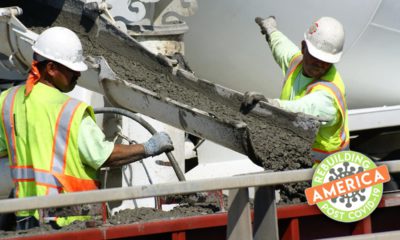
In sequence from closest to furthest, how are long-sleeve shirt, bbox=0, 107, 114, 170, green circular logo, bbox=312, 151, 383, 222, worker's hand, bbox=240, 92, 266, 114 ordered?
green circular logo, bbox=312, 151, 383, 222, long-sleeve shirt, bbox=0, 107, 114, 170, worker's hand, bbox=240, 92, 266, 114

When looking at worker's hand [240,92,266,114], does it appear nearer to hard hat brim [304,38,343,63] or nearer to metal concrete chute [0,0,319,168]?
metal concrete chute [0,0,319,168]

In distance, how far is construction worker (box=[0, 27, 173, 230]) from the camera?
10.5ft

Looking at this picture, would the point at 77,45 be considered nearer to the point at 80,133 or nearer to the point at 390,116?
the point at 80,133

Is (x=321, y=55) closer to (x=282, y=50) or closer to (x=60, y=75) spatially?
(x=282, y=50)

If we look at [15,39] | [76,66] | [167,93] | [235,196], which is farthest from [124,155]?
[15,39]

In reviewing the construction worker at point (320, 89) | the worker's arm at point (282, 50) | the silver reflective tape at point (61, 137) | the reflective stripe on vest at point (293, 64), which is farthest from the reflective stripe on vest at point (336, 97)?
the silver reflective tape at point (61, 137)

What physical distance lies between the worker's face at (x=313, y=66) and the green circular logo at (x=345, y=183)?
3.63 ft

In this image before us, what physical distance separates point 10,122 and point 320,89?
1283mm

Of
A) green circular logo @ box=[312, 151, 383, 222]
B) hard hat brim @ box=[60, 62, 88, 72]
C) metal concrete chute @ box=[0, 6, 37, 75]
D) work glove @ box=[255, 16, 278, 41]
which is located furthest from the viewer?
work glove @ box=[255, 16, 278, 41]

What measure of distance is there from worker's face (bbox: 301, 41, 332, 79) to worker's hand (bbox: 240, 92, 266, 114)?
0.34 metres

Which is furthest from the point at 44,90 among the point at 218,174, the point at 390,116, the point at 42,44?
the point at 390,116

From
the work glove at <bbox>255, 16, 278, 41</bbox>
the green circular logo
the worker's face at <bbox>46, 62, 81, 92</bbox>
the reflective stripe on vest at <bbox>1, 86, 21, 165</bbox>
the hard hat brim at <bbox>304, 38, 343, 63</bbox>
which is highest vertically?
the work glove at <bbox>255, 16, 278, 41</bbox>

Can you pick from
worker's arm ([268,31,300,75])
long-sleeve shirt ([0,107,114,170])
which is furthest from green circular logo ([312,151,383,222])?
worker's arm ([268,31,300,75])

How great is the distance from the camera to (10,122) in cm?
334
